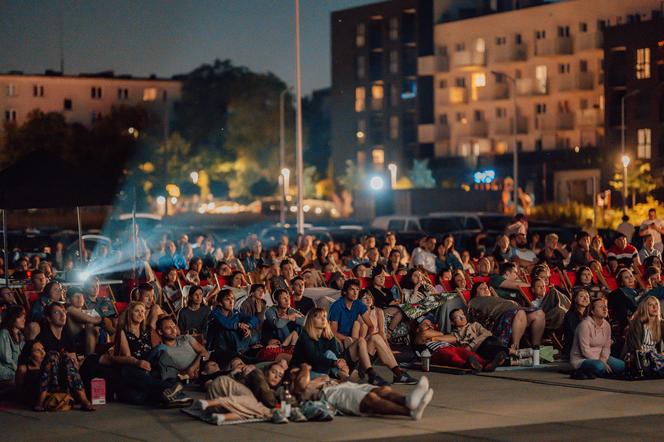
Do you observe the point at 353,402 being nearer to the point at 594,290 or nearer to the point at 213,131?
the point at 594,290

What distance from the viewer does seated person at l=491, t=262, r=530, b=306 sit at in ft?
68.1

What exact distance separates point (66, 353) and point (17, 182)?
7884 mm

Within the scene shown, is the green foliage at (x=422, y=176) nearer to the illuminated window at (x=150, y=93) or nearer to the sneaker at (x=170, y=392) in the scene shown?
the illuminated window at (x=150, y=93)

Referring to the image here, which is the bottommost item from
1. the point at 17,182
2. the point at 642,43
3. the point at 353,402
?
the point at 353,402

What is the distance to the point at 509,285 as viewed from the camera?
68.3 ft

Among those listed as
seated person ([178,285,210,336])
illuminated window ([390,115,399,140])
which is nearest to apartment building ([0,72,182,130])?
illuminated window ([390,115,399,140])

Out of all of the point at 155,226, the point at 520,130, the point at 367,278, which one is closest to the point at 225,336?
the point at 367,278

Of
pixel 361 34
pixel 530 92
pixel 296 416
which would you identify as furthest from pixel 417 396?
pixel 361 34

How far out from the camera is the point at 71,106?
146m

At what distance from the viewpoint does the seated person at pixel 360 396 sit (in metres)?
13.4

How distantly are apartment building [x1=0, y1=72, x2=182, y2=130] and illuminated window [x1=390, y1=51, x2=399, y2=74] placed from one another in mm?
40985

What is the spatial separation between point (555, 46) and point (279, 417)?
76.4 meters

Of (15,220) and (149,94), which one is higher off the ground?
(149,94)

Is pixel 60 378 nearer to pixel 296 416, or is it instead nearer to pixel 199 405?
pixel 199 405
